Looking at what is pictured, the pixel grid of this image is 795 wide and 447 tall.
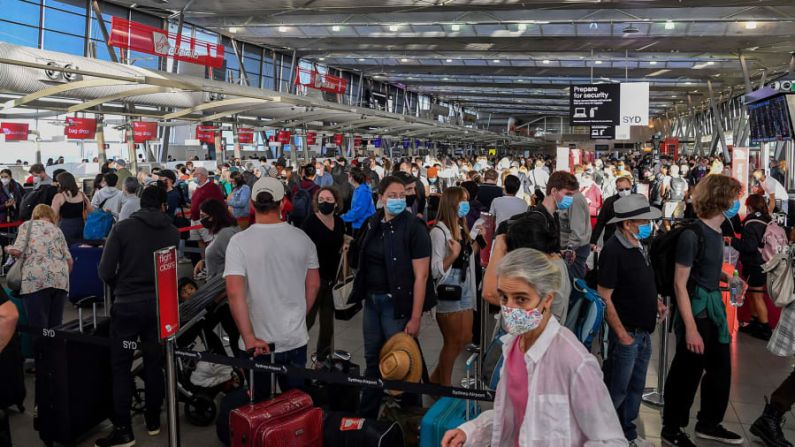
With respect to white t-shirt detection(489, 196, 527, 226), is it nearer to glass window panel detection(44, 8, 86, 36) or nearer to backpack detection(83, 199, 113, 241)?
backpack detection(83, 199, 113, 241)

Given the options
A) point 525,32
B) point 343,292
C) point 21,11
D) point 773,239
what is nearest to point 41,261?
point 343,292

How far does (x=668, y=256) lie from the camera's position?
4.56 m

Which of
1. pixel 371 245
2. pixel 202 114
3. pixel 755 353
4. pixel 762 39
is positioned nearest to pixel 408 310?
pixel 371 245

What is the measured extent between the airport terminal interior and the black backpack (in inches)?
6.1

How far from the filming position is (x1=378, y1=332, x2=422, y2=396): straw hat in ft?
13.6

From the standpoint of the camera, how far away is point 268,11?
17.7 meters

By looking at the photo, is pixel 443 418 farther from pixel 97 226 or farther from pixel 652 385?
pixel 97 226

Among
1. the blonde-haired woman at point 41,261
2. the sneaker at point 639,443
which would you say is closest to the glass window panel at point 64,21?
the blonde-haired woman at point 41,261

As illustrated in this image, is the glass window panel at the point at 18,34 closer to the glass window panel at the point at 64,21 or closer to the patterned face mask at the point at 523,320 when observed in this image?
the glass window panel at the point at 64,21

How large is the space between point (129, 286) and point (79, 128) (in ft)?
54.4

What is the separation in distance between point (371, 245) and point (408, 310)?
0.52 m

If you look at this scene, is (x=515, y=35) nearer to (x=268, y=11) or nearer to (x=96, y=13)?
(x=268, y=11)

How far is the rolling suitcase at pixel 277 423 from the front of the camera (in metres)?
3.92

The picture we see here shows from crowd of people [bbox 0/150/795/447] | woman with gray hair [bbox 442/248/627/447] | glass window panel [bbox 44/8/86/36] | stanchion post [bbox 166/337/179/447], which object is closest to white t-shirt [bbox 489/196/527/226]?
crowd of people [bbox 0/150/795/447]
